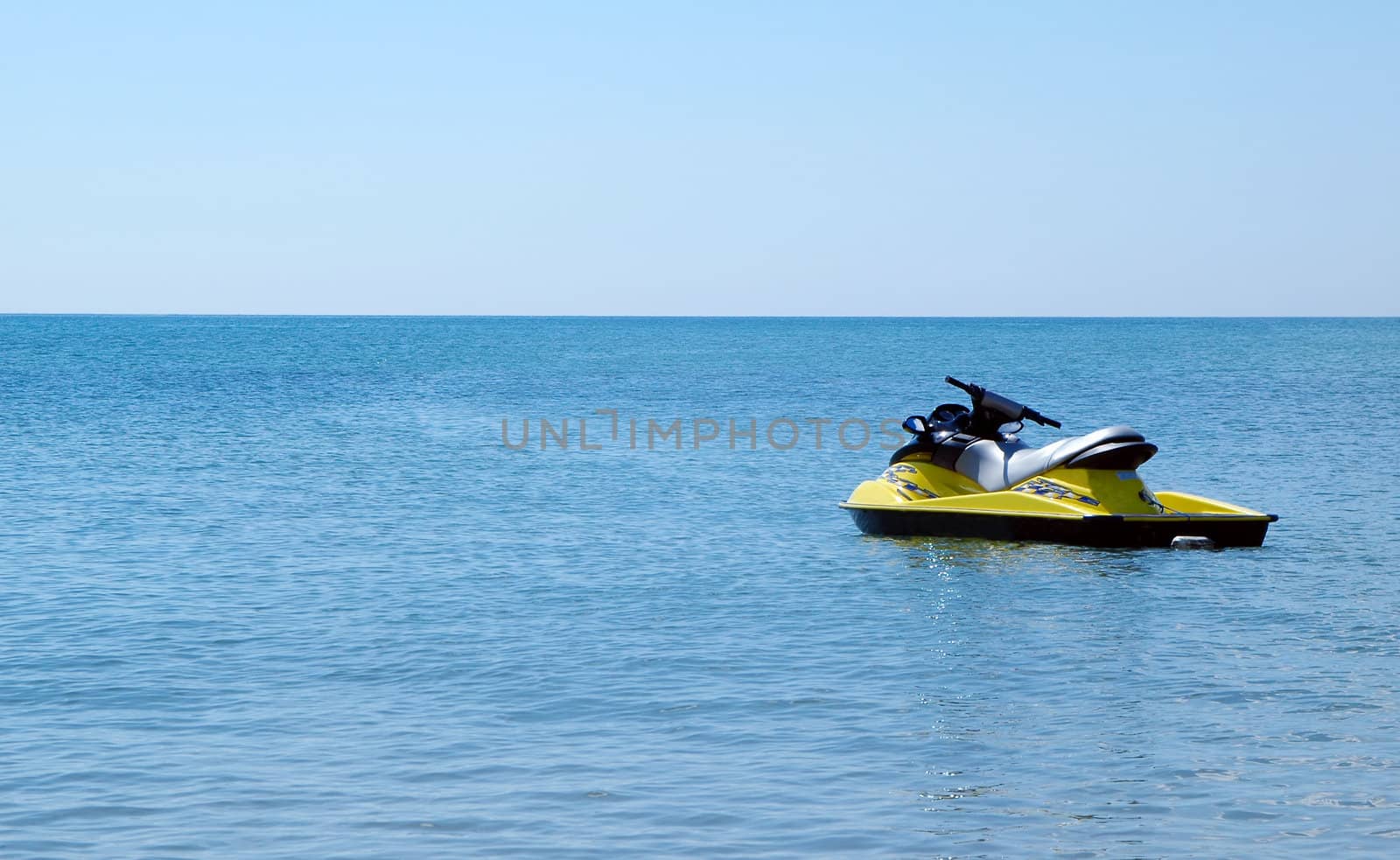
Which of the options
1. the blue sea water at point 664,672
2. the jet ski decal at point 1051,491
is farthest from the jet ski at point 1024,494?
the blue sea water at point 664,672

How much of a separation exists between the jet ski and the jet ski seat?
11 millimetres

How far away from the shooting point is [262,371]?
79.2 m

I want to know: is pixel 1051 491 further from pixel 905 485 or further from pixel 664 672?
pixel 664 672

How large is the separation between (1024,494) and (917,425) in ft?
6.89

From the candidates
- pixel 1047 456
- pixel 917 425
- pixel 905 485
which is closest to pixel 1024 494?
pixel 1047 456

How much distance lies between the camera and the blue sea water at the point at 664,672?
796 cm

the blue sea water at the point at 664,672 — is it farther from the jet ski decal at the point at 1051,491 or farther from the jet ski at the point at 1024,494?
the jet ski decal at the point at 1051,491

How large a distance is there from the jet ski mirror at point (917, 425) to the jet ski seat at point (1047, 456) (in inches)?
23.4

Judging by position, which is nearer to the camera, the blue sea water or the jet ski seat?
the blue sea water

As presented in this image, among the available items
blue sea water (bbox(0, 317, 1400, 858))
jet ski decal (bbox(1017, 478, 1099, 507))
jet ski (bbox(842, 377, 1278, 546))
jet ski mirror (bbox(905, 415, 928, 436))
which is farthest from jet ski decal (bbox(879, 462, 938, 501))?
jet ski decal (bbox(1017, 478, 1099, 507))

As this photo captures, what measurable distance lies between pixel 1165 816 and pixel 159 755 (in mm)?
5854

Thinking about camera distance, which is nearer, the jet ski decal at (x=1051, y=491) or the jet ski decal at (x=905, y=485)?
the jet ski decal at (x=1051, y=491)

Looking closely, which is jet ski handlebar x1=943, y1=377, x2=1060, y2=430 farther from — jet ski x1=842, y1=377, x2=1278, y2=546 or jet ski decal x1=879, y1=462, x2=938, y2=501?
jet ski decal x1=879, y1=462, x2=938, y2=501

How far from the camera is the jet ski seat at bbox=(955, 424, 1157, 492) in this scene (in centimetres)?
1744
